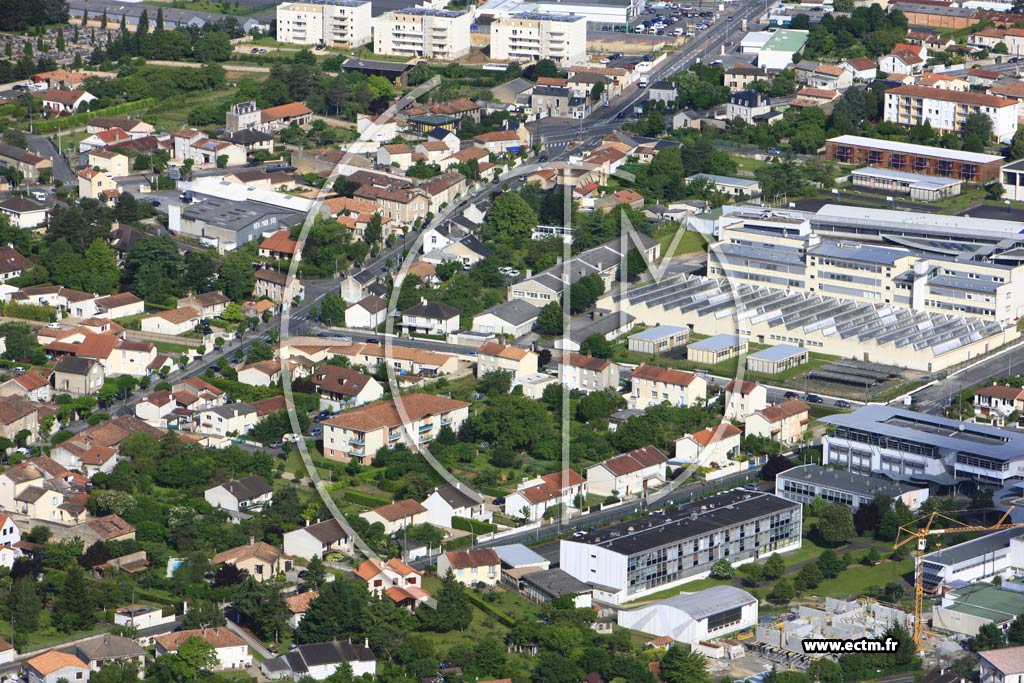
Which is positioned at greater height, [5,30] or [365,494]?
[5,30]

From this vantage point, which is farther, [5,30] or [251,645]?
[5,30]

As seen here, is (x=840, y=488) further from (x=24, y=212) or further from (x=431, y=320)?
(x=24, y=212)

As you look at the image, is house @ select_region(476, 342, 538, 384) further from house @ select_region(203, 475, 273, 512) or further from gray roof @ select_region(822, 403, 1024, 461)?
house @ select_region(203, 475, 273, 512)

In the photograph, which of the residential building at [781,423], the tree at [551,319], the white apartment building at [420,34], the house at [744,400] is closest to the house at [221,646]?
the residential building at [781,423]

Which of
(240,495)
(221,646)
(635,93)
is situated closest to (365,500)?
(240,495)

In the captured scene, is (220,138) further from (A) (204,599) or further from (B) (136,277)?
(A) (204,599)

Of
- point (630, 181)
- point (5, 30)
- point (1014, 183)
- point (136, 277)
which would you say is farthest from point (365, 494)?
point (5, 30)
